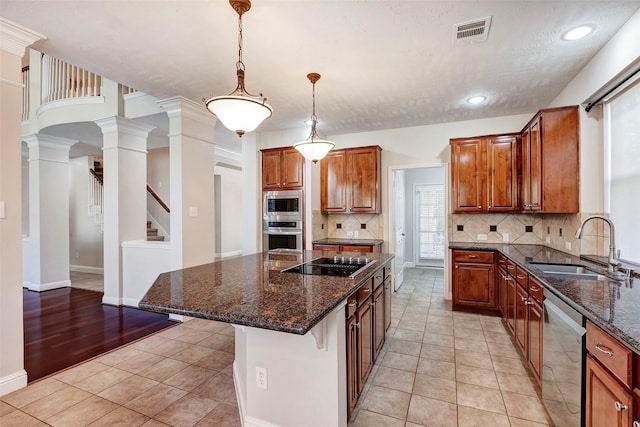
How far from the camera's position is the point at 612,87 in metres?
2.49

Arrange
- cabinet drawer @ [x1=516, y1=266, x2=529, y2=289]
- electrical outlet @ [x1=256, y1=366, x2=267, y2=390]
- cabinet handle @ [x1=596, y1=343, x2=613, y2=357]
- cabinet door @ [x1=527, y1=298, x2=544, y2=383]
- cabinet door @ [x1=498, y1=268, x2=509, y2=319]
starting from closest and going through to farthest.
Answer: cabinet handle @ [x1=596, y1=343, x2=613, y2=357], electrical outlet @ [x1=256, y1=366, x2=267, y2=390], cabinet door @ [x1=527, y1=298, x2=544, y2=383], cabinet drawer @ [x1=516, y1=266, x2=529, y2=289], cabinet door @ [x1=498, y1=268, x2=509, y2=319]

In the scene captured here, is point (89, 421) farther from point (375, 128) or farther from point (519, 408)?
point (375, 128)

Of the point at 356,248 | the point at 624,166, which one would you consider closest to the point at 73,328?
the point at 356,248

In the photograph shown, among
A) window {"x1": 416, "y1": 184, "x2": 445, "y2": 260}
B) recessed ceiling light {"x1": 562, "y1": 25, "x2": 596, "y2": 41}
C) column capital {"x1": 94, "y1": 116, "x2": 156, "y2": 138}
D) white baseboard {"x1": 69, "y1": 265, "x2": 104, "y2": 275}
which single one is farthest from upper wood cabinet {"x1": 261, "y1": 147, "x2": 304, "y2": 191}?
white baseboard {"x1": 69, "y1": 265, "x2": 104, "y2": 275}

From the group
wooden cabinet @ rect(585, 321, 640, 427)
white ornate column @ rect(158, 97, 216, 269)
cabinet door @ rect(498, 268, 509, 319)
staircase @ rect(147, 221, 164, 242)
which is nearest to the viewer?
wooden cabinet @ rect(585, 321, 640, 427)

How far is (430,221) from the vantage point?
728 centimetres

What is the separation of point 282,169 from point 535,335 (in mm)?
3798

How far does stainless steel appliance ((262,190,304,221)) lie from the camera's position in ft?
15.8

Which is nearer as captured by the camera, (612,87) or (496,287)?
(612,87)

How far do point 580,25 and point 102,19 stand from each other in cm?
346

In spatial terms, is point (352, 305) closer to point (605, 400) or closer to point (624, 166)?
point (605, 400)

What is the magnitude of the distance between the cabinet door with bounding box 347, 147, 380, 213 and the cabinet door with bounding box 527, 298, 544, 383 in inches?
103

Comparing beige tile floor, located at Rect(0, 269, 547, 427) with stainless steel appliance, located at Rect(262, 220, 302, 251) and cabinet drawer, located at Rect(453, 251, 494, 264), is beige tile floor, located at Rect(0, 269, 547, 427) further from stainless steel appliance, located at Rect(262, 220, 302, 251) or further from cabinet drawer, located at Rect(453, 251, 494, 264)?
stainless steel appliance, located at Rect(262, 220, 302, 251)

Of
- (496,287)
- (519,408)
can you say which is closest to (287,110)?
(496,287)
